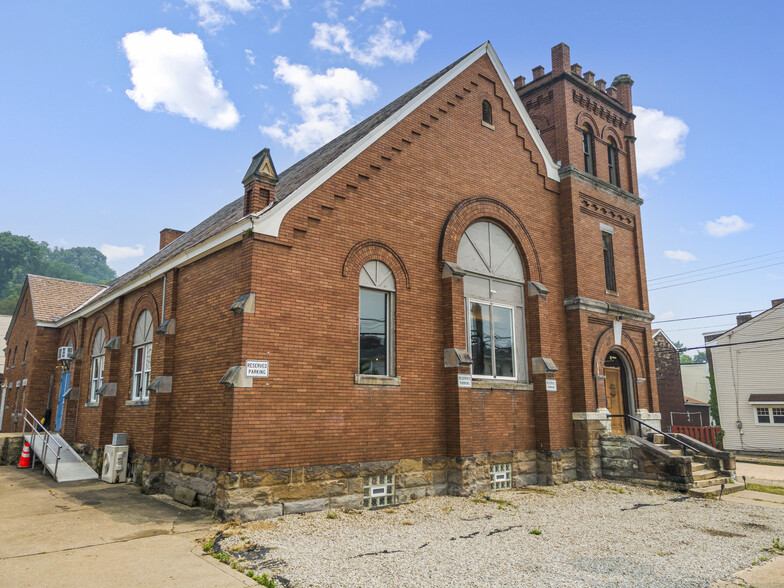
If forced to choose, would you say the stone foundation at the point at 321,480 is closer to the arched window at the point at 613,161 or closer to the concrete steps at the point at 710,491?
the concrete steps at the point at 710,491

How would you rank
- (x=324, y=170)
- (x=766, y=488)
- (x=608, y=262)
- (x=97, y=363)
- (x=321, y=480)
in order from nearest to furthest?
(x=321, y=480), (x=324, y=170), (x=766, y=488), (x=608, y=262), (x=97, y=363)

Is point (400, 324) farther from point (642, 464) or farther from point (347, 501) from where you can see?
point (642, 464)

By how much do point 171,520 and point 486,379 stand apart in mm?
7595

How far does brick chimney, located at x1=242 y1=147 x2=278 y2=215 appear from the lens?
10945 mm

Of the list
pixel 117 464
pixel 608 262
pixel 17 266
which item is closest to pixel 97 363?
pixel 117 464

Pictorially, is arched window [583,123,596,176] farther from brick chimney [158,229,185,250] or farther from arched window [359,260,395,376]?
brick chimney [158,229,185,250]

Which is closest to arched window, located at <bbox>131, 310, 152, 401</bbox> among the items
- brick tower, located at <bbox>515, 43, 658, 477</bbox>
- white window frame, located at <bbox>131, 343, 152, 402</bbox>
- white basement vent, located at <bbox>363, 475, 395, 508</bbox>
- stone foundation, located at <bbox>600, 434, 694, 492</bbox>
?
white window frame, located at <bbox>131, 343, 152, 402</bbox>

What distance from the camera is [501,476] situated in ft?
43.8

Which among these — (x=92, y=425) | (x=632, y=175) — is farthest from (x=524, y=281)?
(x=92, y=425)

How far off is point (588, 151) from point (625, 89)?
13.0 ft

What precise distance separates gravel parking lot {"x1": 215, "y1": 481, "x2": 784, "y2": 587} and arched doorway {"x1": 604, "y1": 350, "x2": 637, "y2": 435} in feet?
17.7

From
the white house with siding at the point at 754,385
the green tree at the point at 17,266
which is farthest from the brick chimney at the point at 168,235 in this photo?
the green tree at the point at 17,266

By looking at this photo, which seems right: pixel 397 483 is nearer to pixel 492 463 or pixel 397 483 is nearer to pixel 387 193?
pixel 492 463

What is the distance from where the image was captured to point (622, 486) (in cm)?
1441
